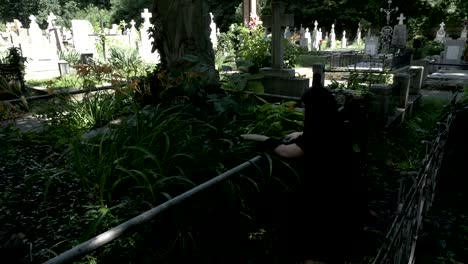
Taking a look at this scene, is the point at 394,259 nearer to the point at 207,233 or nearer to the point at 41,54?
the point at 207,233

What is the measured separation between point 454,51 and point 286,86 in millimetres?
12120

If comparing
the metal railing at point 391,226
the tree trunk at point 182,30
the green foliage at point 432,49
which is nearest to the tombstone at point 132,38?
the tree trunk at point 182,30

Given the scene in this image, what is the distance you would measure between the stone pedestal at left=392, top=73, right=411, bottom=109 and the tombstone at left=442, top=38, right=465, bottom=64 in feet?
36.8

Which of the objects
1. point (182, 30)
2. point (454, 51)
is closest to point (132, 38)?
point (182, 30)

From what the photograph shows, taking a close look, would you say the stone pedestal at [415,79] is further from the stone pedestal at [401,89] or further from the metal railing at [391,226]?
the metal railing at [391,226]

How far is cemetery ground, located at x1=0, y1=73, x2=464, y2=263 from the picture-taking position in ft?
8.96

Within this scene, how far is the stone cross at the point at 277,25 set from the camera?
28.0ft

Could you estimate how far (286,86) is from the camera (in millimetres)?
8672

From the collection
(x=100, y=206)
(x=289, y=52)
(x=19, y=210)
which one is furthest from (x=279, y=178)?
(x=289, y=52)

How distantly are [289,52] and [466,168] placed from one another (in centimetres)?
904

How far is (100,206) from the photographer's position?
10.1 feet

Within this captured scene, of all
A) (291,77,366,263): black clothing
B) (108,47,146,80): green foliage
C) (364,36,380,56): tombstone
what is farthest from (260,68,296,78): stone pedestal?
(364,36,380,56): tombstone

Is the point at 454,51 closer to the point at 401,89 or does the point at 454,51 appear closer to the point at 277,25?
the point at 401,89

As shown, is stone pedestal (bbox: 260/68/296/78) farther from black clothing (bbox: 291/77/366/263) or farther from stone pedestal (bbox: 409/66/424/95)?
black clothing (bbox: 291/77/366/263)
